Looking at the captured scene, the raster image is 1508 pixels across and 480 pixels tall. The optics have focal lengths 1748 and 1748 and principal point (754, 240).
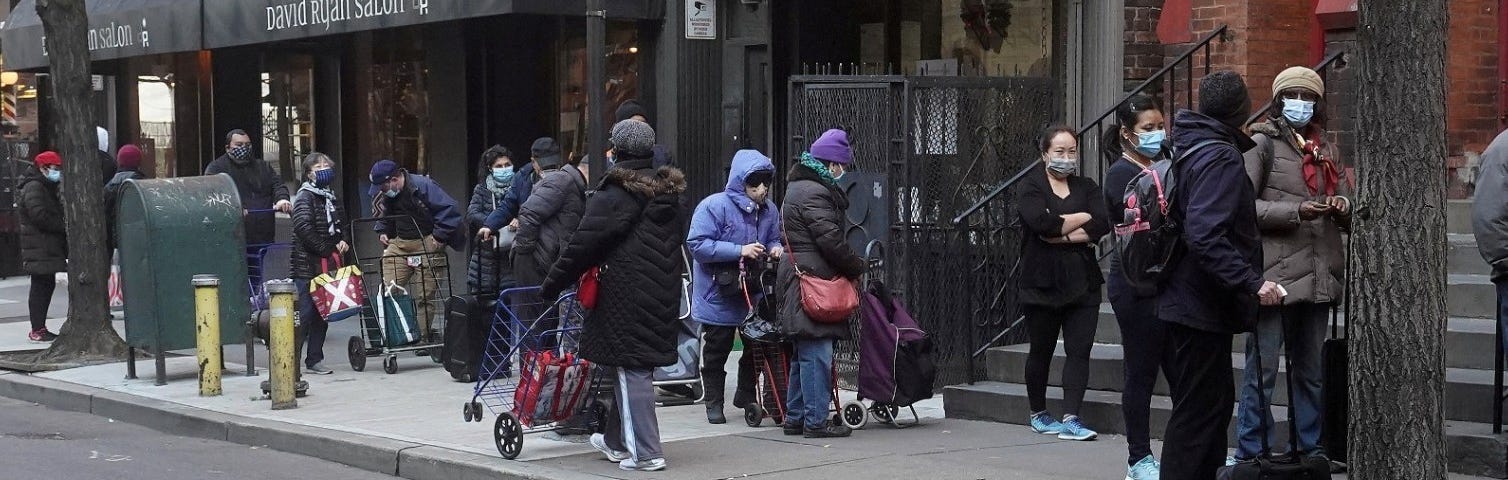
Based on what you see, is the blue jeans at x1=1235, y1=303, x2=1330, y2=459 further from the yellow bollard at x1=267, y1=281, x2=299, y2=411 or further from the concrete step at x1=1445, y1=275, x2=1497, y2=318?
the yellow bollard at x1=267, y1=281, x2=299, y2=411

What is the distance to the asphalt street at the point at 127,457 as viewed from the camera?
8836 millimetres

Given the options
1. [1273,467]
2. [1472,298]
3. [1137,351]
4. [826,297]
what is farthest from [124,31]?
[1273,467]

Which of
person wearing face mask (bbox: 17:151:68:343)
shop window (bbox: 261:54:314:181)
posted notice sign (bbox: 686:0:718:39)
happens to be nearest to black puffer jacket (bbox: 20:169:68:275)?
person wearing face mask (bbox: 17:151:68:343)

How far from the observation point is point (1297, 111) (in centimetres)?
735

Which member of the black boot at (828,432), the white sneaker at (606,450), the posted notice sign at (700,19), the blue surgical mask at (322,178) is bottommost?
the black boot at (828,432)

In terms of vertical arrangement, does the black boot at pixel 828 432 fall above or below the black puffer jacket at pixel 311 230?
below

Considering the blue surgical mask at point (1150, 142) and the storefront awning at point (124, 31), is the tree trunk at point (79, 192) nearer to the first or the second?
the storefront awning at point (124, 31)

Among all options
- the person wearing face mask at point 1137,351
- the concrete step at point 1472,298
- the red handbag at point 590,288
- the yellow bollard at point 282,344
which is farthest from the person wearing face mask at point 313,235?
the concrete step at point 1472,298

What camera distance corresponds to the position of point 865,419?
956cm

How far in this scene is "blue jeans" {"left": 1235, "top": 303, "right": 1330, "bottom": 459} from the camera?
7297 millimetres

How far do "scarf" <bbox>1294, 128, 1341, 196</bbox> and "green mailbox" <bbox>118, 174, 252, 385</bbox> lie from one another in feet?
24.2

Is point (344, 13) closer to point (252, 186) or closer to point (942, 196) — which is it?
point (252, 186)

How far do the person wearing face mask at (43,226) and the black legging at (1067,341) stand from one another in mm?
9190

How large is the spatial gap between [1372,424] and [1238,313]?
1.11 meters
